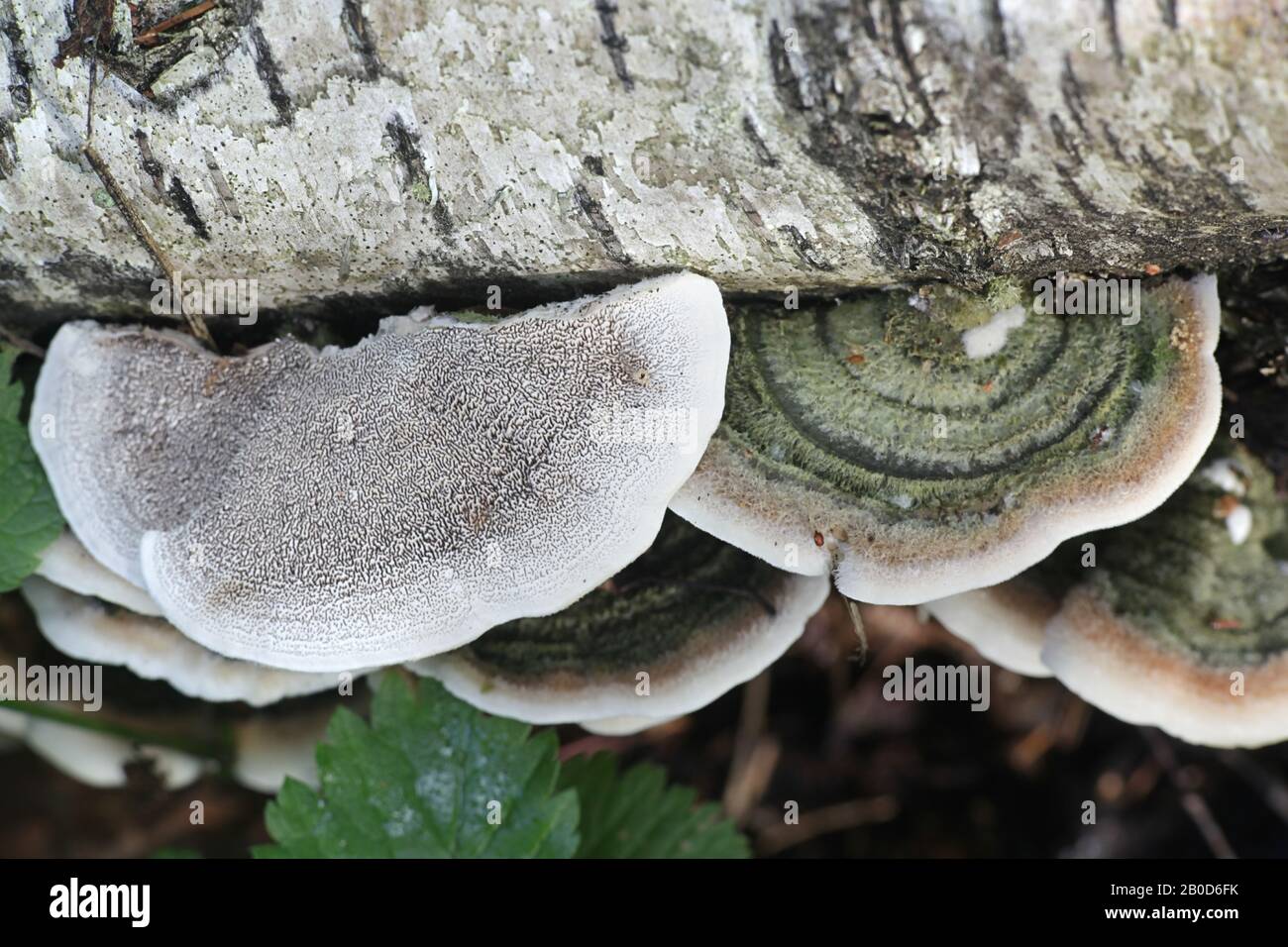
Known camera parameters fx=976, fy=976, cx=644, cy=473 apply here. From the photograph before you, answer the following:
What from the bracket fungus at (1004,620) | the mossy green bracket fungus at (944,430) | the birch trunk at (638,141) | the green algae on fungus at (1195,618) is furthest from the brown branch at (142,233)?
the green algae on fungus at (1195,618)

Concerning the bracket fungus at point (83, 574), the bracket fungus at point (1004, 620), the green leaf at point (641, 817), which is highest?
the bracket fungus at point (83, 574)

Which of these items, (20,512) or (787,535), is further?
(20,512)

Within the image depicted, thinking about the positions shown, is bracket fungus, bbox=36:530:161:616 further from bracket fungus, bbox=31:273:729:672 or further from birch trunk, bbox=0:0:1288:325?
birch trunk, bbox=0:0:1288:325

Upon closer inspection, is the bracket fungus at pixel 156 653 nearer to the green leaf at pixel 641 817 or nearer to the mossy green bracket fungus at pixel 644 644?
the mossy green bracket fungus at pixel 644 644

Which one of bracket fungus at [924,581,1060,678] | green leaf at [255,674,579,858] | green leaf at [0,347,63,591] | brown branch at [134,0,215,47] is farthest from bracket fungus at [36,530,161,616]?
bracket fungus at [924,581,1060,678]

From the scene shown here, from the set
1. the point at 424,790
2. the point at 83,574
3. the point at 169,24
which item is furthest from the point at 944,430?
the point at 83,574
